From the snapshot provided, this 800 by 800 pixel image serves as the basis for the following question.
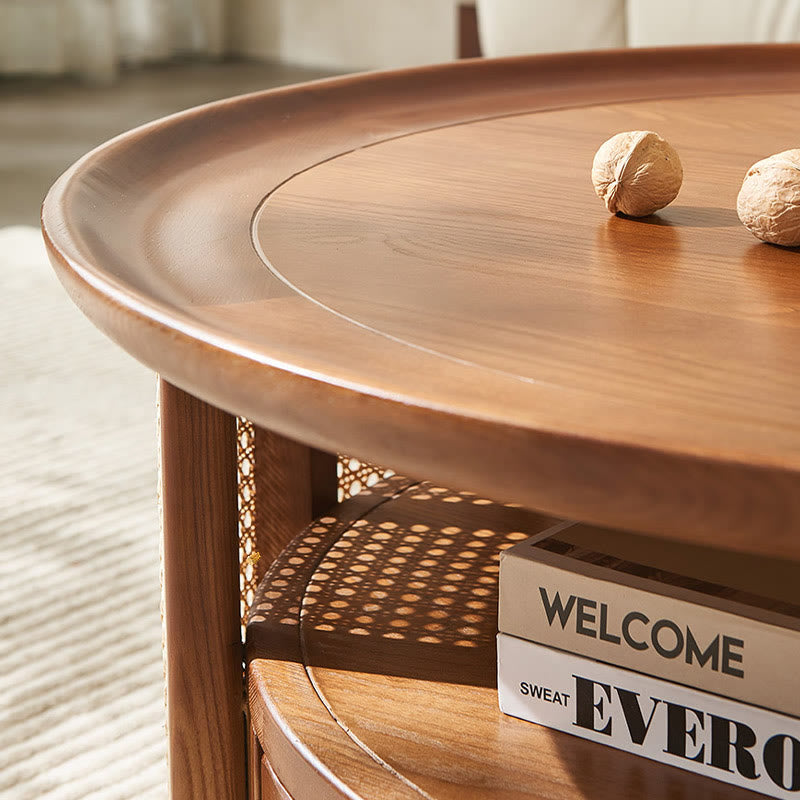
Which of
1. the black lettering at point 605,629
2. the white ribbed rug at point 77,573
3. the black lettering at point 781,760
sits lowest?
the white ribbed rug at point 77,573

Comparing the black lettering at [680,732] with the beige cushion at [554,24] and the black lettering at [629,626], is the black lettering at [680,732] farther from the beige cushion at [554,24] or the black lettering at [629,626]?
the beige cushion at [554,24]

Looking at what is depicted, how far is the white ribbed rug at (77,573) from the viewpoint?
2.81 ft

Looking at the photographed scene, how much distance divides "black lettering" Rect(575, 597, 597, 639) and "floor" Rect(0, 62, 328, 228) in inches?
77.6

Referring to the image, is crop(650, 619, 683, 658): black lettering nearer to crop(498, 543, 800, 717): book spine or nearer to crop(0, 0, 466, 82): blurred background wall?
crop(498, 543, 800, 717): book spine

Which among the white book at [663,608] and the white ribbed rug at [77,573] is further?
the white ribbed rug at [77,573]

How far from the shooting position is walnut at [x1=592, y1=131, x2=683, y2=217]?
546 millimetres

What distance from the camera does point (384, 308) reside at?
0.44m

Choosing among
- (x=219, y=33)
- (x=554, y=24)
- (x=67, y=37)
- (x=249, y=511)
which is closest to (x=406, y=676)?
(x=249, y=511)

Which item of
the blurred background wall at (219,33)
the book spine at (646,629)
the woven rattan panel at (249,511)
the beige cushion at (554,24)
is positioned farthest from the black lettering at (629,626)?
the blurred background wall at (219,33)

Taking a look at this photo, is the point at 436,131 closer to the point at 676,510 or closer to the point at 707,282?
the point at 707,282

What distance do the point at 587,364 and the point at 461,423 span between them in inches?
3.0

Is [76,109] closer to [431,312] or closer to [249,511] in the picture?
[249,511]

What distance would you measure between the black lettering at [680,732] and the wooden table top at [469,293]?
15 cm

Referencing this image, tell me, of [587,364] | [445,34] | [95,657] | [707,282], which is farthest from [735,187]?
[445,34]
